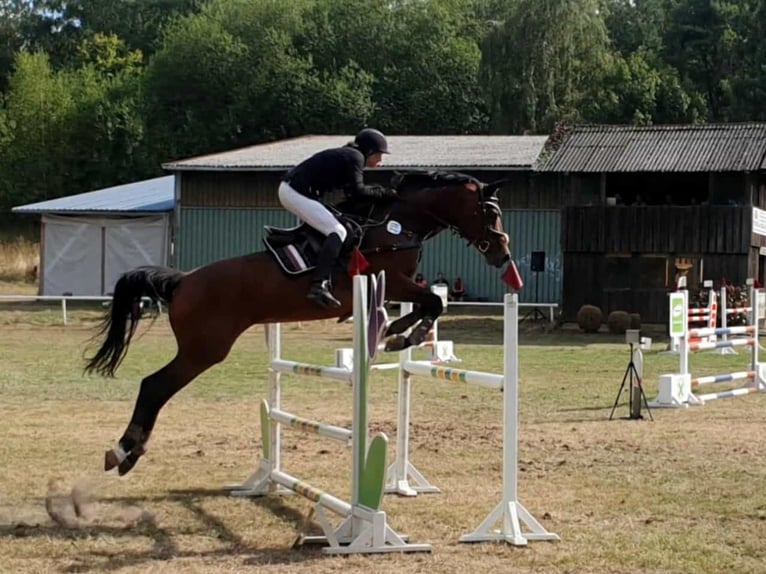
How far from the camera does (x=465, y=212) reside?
782cm

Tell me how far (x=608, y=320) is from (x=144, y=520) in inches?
846

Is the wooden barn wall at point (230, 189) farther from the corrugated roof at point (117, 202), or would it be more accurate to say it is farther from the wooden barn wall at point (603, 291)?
the wooden barn wall at point (603, 291)

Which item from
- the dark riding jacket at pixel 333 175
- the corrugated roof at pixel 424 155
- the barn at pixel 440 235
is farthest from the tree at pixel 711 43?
the dark riding jacket at pixel 333 175

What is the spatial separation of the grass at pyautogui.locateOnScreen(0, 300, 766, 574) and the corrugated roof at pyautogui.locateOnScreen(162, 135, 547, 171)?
17928mm

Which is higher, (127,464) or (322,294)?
(322,294)

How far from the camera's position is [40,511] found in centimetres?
754

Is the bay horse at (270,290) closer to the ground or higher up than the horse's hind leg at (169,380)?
higher up

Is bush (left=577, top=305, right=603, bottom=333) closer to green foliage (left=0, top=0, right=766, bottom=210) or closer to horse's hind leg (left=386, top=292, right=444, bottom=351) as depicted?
horse's hind leg (left=386, top=292, right=444, bottom=351)

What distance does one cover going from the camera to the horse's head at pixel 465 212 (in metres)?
7.79

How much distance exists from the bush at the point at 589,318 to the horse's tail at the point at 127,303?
20313 mm

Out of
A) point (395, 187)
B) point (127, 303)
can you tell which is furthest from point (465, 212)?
point (127, 303)

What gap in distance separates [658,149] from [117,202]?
1716cm

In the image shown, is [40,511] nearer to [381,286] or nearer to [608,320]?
[381,286]

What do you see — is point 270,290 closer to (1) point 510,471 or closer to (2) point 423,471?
(1) point 510,471
